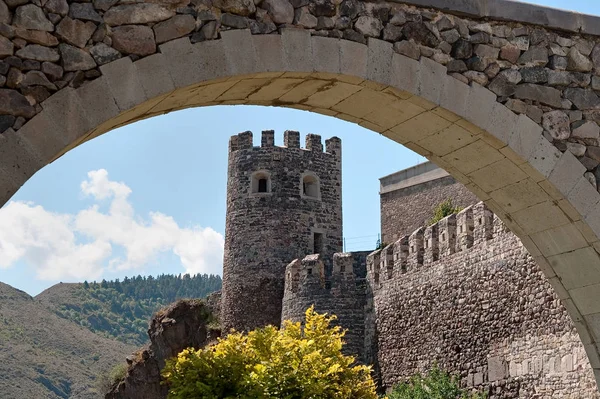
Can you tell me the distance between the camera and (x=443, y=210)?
2416 centimetres

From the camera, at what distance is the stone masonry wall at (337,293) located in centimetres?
2061

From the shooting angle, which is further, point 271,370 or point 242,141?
point 242,141

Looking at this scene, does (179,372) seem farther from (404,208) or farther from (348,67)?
(404,208)

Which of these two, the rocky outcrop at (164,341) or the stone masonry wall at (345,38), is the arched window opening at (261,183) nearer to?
the rocky outcrop at (164,341)

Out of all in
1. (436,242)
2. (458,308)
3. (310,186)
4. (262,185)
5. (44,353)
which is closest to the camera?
(458,308)

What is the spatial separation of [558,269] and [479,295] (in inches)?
355

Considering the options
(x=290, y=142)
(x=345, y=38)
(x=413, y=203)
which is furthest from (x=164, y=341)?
(x=345, y=38)

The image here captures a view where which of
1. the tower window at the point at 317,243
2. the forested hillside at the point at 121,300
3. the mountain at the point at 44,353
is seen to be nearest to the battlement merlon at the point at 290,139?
the tower window at the point at 317,243

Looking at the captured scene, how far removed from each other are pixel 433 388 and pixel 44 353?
121ft

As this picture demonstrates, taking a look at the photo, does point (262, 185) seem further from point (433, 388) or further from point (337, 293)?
point (433, 388)

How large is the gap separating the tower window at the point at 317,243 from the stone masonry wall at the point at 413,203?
2757 millimetres

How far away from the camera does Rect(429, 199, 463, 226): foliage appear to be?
929 inches

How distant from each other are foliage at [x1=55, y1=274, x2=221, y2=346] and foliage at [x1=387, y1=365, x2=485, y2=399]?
45.9 meters

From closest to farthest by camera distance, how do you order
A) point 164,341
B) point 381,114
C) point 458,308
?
point 381,114, point 458,308, point 164,341
